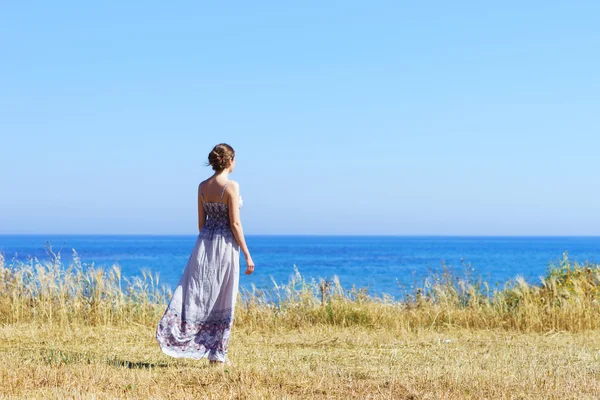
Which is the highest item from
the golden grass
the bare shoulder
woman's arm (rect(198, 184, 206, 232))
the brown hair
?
the brown hair

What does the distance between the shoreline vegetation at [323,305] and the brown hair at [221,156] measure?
14.5 ft

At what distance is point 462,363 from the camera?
24.7 feet

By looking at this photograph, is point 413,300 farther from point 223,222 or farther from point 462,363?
point 223,222

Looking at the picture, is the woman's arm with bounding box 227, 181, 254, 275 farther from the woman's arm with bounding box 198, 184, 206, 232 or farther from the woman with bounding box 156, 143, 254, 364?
the woman's arm with bounding box 198, 184, 206, 232

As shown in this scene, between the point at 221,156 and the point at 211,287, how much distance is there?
1.35 metres

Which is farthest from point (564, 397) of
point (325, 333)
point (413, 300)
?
point (413, 300)

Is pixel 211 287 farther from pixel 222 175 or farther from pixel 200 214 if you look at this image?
pixel 222 175

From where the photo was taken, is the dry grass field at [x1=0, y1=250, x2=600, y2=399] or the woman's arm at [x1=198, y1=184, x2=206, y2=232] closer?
the dry grass field at [x1=0, y1=250, x2=600, y2=399]

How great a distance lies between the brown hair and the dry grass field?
204cm

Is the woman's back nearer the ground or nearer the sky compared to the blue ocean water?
nearer the sky

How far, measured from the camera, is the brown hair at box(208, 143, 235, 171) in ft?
23.0

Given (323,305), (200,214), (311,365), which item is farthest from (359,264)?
(200,214)

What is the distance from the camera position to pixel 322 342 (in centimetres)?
949

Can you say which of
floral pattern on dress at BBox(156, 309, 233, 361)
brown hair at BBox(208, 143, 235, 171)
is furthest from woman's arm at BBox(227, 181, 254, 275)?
floral pattern on dress at BBox(156, 309, 233, 361)
